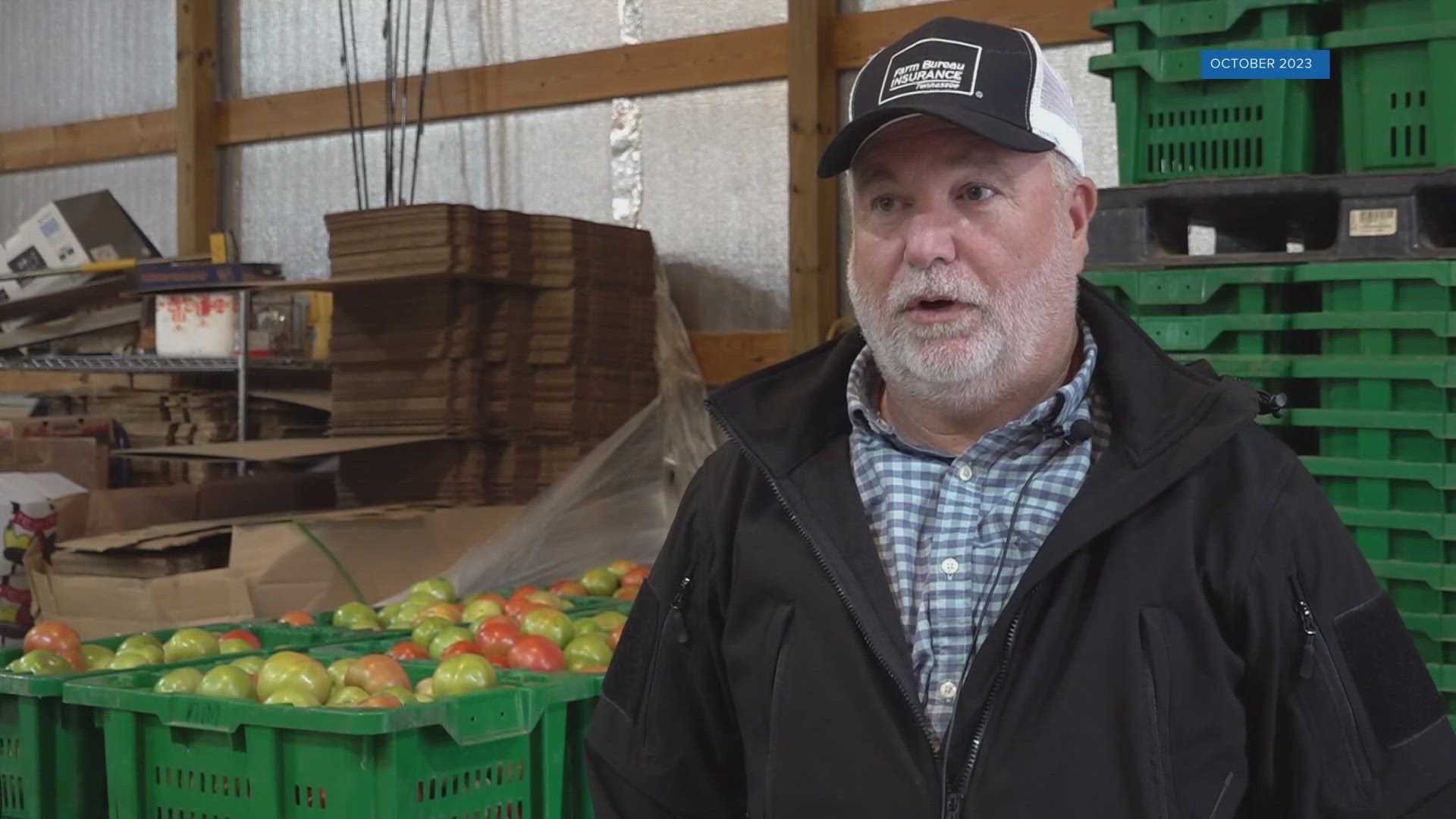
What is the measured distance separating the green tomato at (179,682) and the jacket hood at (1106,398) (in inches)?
52.7

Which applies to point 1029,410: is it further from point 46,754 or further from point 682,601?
point 46,754

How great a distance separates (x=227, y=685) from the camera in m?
2.96

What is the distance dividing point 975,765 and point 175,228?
8.33 meters

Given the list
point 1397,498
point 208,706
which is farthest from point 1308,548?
point 208,706

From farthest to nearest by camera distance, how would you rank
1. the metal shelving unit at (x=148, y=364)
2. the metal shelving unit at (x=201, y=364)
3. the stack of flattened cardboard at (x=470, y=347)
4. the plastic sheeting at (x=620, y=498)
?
the metal shelving unit at (x=148, y=364) < the metal shelving unit at (x=201, y=364) < the stack of flattened cardboard at (x=470, y=347) < the plastic sheeting at (x=620, y=498)

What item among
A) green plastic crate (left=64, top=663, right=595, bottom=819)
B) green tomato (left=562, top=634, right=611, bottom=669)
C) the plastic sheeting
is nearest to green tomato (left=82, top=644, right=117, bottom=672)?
green plastic crate (left=64, top=663, right=595, bottom=819)

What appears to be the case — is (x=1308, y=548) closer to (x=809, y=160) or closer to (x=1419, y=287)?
(x=1419, y=287)

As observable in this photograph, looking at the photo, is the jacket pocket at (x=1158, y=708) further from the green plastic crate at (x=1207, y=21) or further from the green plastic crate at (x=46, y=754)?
the green plastic crate at (x=46, y=754)

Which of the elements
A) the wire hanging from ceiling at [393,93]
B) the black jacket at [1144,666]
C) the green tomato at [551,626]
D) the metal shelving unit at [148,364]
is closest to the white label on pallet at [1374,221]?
the black jacket at [1144,666]

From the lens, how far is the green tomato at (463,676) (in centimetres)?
299

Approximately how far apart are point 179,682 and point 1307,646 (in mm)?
2029

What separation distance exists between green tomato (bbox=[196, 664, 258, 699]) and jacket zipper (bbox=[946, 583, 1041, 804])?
4.95ft

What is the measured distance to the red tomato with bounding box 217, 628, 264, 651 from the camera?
12.0 feet

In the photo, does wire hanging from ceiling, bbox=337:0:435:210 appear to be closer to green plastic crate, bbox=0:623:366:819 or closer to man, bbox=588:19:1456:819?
green plastic crate, bbox=0:623:366:819
